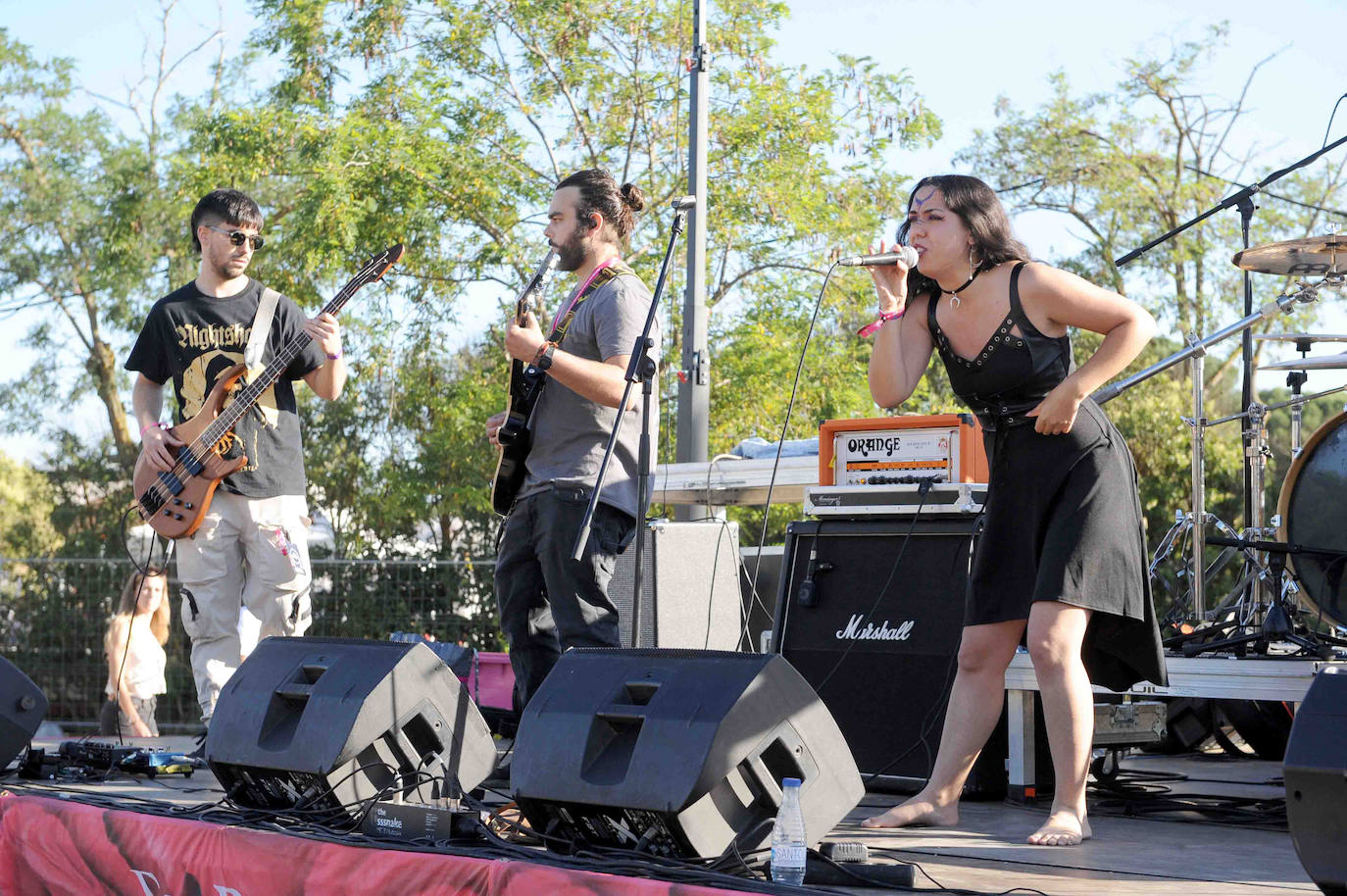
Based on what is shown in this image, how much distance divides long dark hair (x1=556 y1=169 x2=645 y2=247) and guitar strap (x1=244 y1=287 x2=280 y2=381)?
119 centimetres

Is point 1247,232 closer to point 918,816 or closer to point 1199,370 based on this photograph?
point 1199,370

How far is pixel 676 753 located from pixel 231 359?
2.57 metres

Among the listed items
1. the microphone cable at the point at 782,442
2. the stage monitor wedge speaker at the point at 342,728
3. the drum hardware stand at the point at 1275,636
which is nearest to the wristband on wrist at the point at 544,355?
the microphone cable at the point at 782,442

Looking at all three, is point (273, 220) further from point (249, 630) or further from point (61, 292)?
point (249, 630)

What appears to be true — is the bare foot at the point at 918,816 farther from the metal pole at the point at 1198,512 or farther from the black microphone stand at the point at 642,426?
the metal pole at the point at 1198,512

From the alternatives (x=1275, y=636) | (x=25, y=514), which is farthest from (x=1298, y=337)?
(x=25, y=514)

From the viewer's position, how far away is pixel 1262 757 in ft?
18.4

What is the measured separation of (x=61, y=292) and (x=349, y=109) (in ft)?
28.7

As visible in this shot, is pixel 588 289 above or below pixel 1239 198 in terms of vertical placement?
below

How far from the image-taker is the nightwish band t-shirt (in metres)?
4.43

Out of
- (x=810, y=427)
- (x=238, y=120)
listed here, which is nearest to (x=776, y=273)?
(x=810, y=427)

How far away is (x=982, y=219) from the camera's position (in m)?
3.20

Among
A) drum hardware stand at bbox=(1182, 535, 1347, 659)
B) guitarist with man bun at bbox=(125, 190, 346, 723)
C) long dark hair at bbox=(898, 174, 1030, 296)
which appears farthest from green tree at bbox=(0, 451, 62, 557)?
long dark hair at bbox=(898, 174, 1030, 296)

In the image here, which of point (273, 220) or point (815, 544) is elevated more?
point (273, 220)
